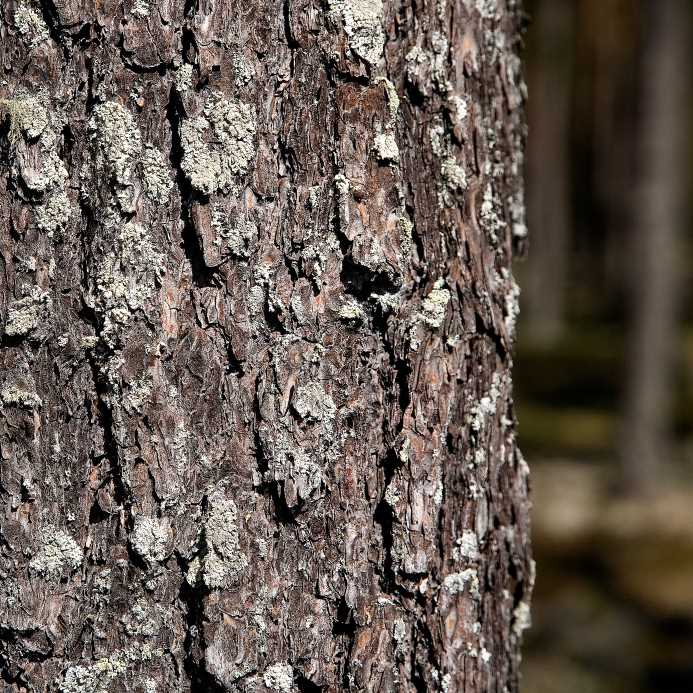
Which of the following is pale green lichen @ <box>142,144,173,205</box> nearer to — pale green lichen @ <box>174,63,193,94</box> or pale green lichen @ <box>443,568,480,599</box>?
pale green lichen @ <box>174,63,193,94</box>

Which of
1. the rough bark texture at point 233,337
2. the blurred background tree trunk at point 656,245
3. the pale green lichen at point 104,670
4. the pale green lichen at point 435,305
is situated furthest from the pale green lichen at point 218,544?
the blurred background tree trunk at point 656,245

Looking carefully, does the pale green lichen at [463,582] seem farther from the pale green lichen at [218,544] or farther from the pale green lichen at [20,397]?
the pale green lichen at [20,397]

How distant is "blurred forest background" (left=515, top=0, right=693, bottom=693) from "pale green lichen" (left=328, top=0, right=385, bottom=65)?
2.52 feet

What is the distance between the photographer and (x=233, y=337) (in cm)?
98

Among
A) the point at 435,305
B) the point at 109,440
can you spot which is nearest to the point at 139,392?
the point at 109,440

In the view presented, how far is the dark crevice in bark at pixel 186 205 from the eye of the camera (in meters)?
0.95

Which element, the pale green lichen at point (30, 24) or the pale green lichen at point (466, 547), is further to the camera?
the pale green lichen at point (466, 547)

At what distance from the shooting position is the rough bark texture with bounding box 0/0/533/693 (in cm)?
95

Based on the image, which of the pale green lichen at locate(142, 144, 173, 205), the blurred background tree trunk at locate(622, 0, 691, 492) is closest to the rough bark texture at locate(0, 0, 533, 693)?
the pale green lichen at locate(142, 144, 173, 205)

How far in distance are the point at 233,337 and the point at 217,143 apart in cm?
23

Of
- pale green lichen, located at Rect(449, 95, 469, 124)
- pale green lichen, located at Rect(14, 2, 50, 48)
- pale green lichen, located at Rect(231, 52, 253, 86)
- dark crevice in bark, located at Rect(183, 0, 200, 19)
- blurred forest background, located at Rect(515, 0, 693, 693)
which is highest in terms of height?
dark crevice in bark, located at Rect(183, 0, 200, 19)

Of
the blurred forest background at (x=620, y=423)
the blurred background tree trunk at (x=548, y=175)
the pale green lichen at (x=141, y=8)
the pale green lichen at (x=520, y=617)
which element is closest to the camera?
the pale green lichen at (x=141, y=8)

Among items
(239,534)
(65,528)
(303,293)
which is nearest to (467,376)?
(303,293)

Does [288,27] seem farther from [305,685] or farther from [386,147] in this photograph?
[305,685]
